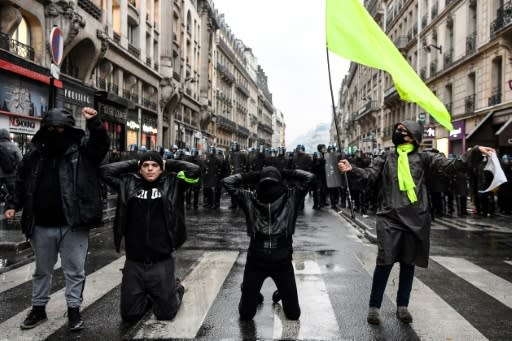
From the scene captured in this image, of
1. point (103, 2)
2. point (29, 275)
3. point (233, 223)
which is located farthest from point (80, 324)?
point (103, 2)

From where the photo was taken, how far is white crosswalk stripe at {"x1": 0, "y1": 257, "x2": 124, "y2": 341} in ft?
13.4

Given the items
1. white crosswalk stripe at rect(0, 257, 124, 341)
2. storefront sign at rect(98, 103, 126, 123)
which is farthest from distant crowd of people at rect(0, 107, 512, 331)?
storefront sign at rect(98, 103, 126, 123)

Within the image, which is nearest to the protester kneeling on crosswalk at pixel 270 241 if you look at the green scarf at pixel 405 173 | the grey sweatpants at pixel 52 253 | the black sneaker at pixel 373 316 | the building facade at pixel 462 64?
the black sneaker at pixel 373 316

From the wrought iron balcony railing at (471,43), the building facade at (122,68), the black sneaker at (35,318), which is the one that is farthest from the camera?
the wrought iron balcony railing at (471,43)

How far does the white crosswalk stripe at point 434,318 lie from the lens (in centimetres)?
417

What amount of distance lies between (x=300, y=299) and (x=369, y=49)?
274 cm

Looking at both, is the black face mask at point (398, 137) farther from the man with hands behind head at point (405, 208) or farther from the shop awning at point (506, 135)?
the shop awning at point (506, 135)

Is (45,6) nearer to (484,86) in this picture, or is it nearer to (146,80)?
(146,80)

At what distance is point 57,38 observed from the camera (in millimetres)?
8289

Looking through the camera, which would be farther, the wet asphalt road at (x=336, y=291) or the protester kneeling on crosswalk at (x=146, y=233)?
the protester kneeling on crosswalk at (x=146, y=233)

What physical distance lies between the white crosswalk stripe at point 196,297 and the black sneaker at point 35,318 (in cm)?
94

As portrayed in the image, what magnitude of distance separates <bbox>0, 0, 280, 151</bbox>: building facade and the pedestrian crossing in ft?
10.3

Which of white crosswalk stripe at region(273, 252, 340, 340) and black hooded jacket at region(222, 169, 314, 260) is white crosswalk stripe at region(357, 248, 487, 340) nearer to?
white crosswalk stripe at region(273, 252, 340, 340)

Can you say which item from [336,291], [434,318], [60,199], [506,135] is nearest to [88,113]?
[60,199]
